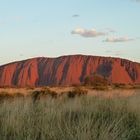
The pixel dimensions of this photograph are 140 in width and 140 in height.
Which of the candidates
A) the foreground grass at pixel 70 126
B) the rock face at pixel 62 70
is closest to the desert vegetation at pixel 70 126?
the foreground grass at pixel 70 126

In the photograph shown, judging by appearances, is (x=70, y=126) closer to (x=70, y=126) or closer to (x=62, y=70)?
(x=70, y=126)

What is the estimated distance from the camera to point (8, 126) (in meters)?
9.29

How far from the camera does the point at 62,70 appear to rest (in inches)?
4990

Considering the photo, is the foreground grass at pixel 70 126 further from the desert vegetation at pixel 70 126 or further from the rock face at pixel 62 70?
the rock face at pixel 62 70

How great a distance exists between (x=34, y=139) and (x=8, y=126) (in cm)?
158

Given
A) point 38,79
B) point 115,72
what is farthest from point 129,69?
point 38,79

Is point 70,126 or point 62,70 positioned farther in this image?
point 62,70

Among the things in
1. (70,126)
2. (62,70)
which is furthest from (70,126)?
(62,70)

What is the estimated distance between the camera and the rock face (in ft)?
396

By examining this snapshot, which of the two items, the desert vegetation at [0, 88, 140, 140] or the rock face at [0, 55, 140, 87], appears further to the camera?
the rock face at [0, 55, 140, 87]

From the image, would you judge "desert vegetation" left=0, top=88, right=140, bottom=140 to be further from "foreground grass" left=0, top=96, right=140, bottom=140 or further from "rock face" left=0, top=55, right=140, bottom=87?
"rock face" left=0, top=55, right=140, bottom=87

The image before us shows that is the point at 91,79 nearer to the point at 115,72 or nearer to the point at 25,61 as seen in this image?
the point at 115,72

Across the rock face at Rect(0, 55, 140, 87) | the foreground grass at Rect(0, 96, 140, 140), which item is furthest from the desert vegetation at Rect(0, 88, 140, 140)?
the rock face at Rect(0, 55, 140, 87)

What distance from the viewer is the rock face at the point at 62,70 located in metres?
121
